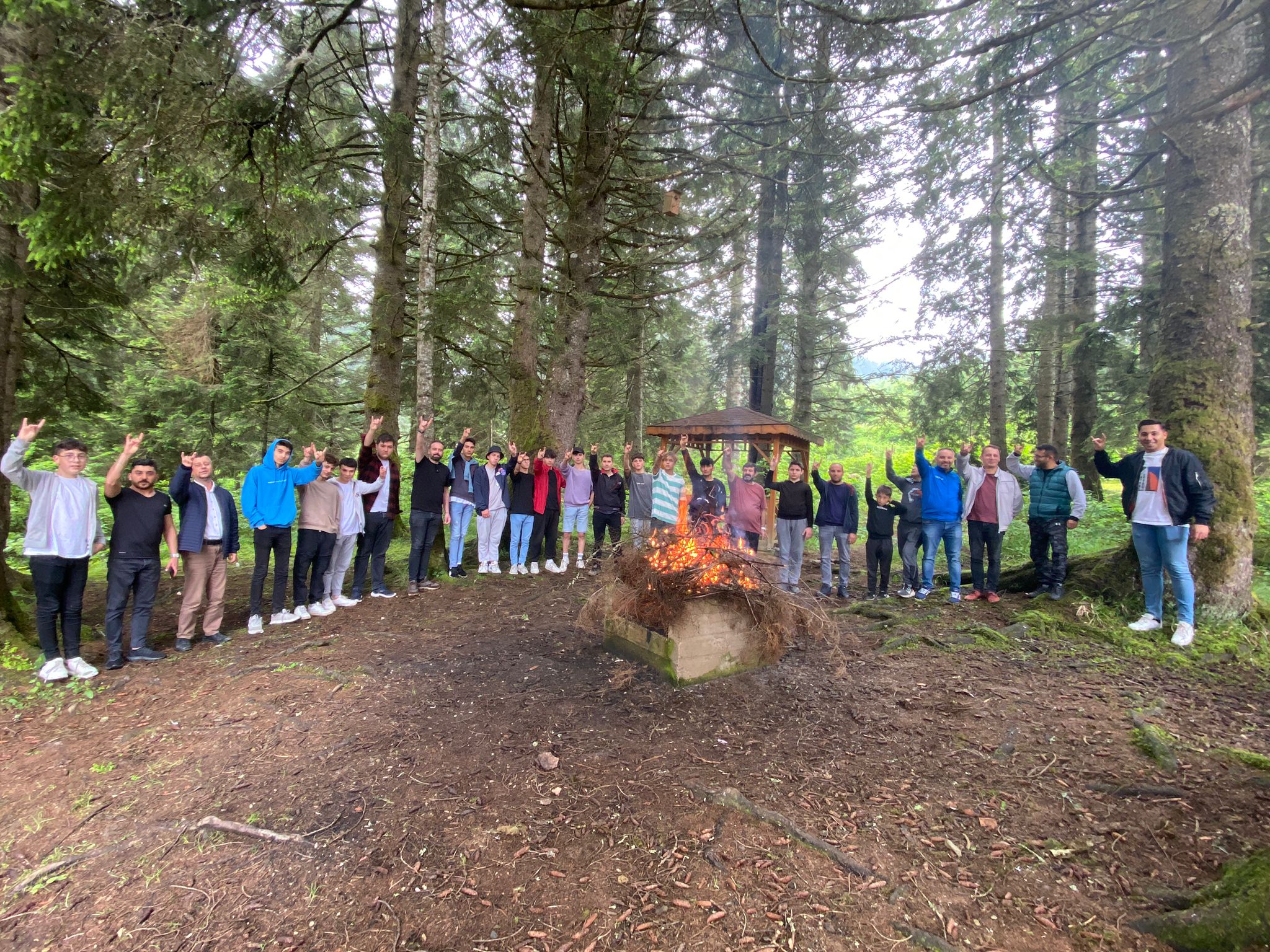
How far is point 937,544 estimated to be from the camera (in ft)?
26.4

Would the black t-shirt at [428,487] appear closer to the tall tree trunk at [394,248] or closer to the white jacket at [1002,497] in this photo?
the tall tree trunk at [394,248]

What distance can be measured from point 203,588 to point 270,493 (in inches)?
48.7

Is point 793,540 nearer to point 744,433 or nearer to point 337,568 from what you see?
point 744,433

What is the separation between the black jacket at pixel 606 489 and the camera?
1027 cm

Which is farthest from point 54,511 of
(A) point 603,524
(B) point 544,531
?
(A) point 603,524

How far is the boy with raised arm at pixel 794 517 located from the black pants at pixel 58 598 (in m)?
7.93

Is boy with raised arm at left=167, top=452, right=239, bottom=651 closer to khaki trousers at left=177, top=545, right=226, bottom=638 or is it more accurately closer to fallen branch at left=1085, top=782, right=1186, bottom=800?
khaki trousers at left=177, top=545, right=226, bottom=638

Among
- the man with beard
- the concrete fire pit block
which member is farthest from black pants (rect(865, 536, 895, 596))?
the man with beard

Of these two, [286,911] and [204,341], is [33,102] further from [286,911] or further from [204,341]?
[286,911]

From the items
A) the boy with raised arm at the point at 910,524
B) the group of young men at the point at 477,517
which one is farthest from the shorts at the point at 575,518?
the boy with raised arm at the point at 910,524

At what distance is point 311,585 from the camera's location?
705cm

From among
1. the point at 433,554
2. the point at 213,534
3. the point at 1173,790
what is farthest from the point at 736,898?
the point at 433,554

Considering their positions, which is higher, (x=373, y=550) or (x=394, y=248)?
(x=394, y=248)

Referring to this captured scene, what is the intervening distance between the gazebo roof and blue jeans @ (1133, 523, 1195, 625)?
695 centimetres
